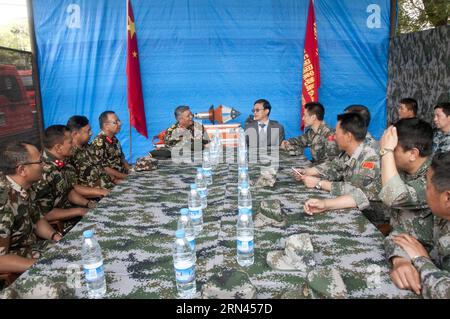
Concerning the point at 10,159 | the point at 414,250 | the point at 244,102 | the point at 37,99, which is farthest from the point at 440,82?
the point at 37,99

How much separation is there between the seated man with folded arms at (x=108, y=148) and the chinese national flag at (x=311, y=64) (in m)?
2.78

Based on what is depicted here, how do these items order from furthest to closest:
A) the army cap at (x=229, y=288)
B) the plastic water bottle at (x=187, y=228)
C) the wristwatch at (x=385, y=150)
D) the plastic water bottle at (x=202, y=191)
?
the plastic water bottle at (x=202, y=191), the wristwatch at (x=385, y=150), the plastic water bottle at (x=187, y=228), the army cap at (x=229, y=288)

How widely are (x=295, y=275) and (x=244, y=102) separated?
4.30m

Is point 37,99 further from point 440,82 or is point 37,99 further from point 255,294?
point 440,82

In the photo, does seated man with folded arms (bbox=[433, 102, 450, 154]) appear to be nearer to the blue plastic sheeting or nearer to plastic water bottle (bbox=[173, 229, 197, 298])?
the blue plastic sheeting

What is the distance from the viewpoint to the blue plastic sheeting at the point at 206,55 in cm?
516

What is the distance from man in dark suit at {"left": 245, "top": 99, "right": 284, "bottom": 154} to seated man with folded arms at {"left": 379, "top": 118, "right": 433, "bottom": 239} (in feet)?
7.93

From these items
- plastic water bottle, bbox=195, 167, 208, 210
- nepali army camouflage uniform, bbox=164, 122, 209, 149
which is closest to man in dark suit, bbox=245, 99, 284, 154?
nepali army camouflage uniform, bbox=164, 122, 209, 149

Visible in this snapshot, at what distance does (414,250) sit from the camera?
1.39 m

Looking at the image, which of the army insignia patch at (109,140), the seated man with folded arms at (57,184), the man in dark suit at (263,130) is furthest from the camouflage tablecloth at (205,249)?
the man in dark suit at (263,130)

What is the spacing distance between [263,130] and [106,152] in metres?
1.88

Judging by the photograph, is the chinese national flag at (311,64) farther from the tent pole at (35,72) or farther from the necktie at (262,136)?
the tent pole at (35,72)

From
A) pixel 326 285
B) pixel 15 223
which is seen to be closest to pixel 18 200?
pixel 15 223
